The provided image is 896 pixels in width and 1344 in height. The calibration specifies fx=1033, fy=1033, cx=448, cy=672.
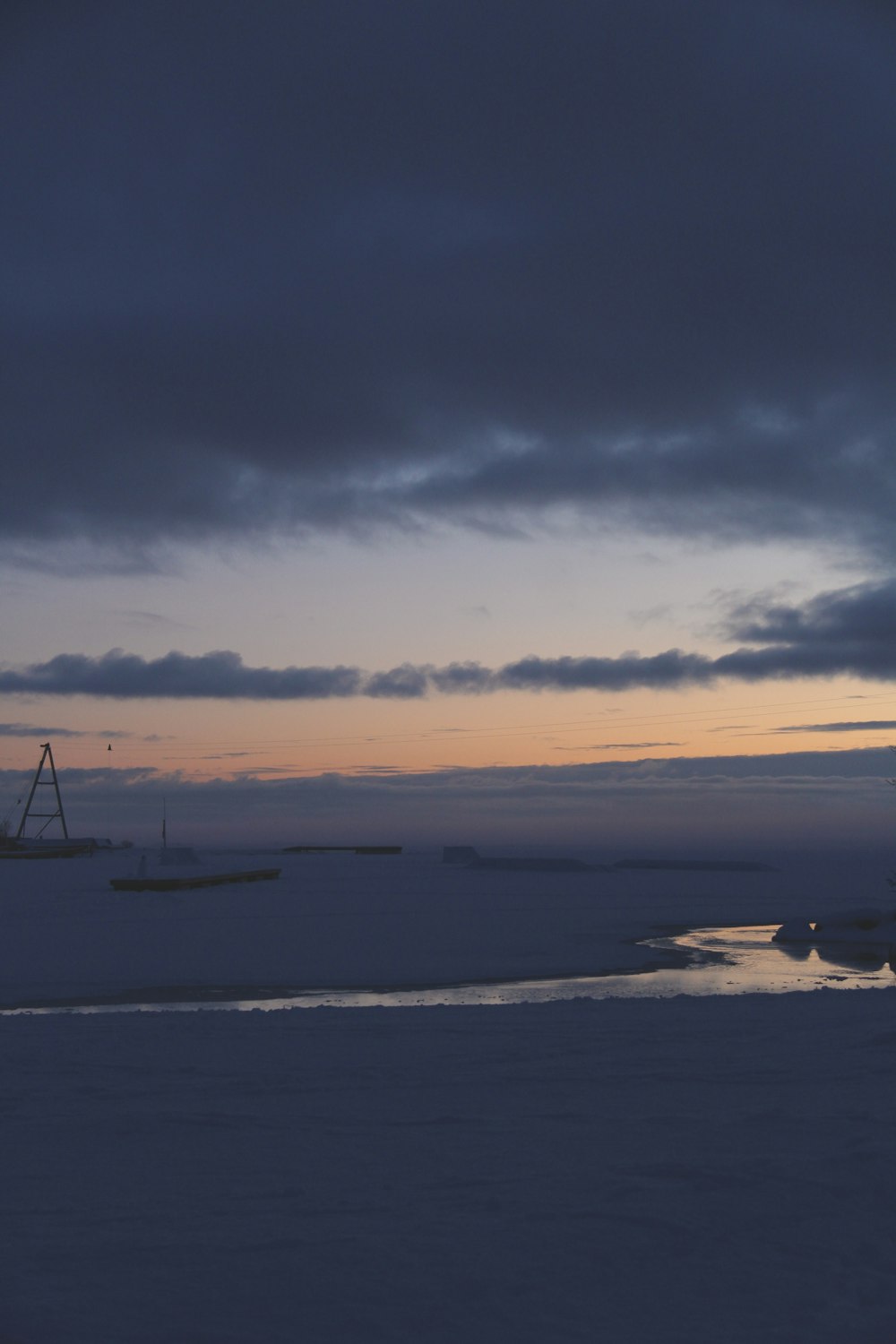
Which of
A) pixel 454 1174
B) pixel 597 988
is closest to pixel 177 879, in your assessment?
pixel 597 988

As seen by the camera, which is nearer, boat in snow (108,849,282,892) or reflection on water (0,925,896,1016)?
reflection on water (0,925,896,1016)

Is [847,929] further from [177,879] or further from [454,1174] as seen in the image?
[177,879]

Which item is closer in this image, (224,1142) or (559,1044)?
(224,1142)

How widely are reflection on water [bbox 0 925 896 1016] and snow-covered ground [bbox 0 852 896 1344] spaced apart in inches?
93.8

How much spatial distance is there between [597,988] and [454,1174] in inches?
506

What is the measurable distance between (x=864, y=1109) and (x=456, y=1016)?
670 cm

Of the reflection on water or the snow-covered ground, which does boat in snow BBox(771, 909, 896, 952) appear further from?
the snow-covered ground

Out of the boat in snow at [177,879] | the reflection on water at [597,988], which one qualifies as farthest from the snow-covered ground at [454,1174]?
the boat in snow at [177,879]

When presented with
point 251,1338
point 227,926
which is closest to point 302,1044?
point 251,1338

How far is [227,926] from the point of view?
31.3 m

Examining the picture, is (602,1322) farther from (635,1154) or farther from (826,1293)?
(635,1154)

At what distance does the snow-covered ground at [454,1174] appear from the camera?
5750 mm

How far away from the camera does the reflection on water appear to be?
17.7 metres

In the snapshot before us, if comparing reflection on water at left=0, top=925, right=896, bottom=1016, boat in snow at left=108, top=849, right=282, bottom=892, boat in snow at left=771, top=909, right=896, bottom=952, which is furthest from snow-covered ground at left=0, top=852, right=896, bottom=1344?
boat in snow at left=108, top=849, right=282, bottom=892
